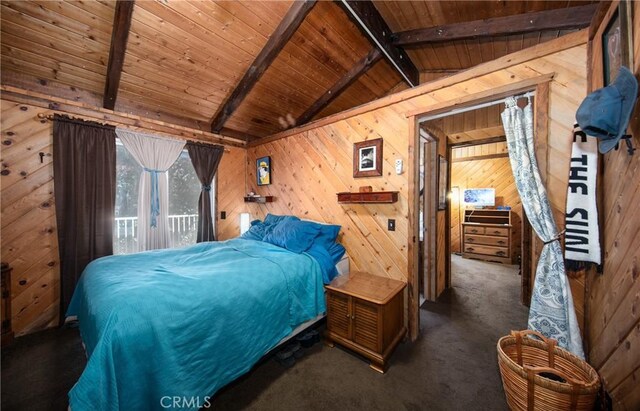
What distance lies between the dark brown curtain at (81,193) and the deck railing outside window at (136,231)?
349 millimetres

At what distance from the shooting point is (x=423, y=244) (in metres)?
3.14

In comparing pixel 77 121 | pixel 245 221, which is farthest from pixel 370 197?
pixel 77 121

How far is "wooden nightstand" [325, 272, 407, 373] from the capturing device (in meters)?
1.89

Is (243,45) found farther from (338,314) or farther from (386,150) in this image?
(338,314)

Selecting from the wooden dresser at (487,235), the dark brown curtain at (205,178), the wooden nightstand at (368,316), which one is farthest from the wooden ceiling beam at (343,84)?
the wooden dresser at (487,235)

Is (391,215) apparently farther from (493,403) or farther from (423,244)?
(493,403)

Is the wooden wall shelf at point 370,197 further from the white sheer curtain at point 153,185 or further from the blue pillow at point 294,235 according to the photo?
the white sheer curtain at point 153,185

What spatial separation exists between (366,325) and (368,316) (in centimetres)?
8

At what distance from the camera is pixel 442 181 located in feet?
11.0

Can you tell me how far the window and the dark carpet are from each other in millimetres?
1231

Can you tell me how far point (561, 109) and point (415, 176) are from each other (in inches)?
42.1

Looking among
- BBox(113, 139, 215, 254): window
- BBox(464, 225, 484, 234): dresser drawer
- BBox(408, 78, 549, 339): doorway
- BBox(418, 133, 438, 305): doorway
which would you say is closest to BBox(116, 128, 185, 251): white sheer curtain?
BBox(113, 139, 215, 254): window

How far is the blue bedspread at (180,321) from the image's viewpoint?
3.82 feet

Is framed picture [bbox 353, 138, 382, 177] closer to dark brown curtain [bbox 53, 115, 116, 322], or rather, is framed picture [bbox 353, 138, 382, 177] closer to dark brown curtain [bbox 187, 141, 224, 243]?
dark brown curtain [bbox 187, 141, 224, 243]
